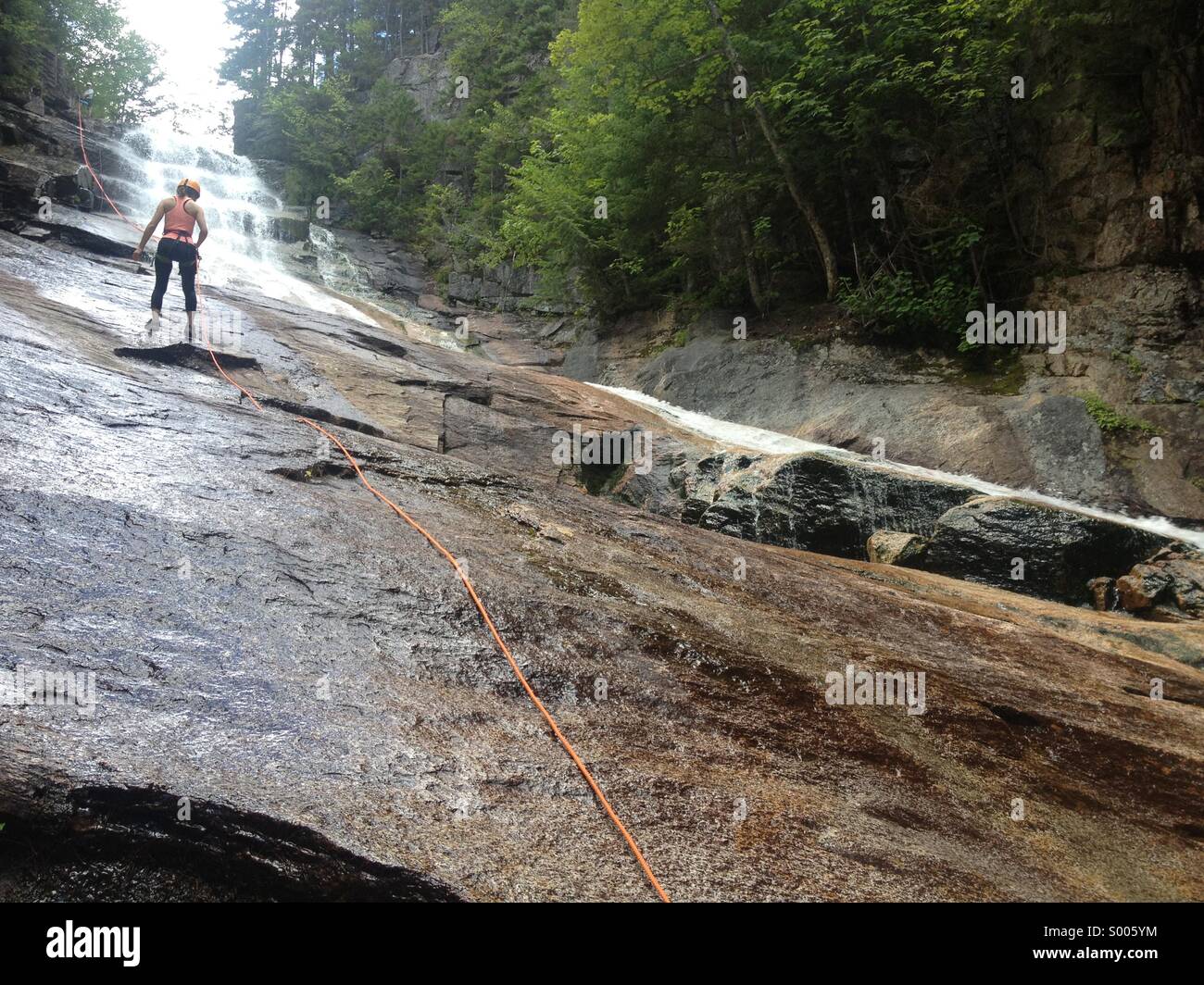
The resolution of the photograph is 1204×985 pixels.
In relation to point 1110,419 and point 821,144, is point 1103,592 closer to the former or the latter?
point 1110,419

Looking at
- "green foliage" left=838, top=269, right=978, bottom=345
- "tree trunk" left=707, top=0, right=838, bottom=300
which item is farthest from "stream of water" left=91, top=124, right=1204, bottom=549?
"tree trunk" left=707, top=0, right=838, bottom=300

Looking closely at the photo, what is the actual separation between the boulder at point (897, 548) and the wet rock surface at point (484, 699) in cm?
114

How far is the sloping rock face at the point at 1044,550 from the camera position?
26.0ft

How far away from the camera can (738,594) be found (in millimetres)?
5891

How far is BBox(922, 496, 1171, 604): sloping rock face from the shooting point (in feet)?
26.0

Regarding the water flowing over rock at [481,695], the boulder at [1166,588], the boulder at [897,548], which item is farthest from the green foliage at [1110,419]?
the water flowing over rock at [481,695]

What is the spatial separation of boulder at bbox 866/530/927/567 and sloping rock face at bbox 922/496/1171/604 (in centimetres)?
31

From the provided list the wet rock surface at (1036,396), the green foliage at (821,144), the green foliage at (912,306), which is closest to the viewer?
the wet rock surface at (1036,396)

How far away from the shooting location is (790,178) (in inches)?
567

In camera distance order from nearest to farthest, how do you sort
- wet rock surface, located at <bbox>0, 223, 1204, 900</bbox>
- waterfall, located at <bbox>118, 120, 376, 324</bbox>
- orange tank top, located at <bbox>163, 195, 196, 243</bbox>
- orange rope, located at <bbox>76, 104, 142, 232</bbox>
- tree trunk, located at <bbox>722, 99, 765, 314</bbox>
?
wet rock surface, located at <bbox>0, 223, 1204, 900</bbox> < orange tank top, located at <bbox>163, 195, 196, 243</bbox> < tree trunk, located at <bbox>722, 99, 765, 314</bbox> < orange rope, located at <bbox>76, 104, 142, 232</bbox> < waterfall, located at <bbox>118, 120, 376, 324</bbox>

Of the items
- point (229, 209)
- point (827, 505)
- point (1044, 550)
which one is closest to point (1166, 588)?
point (1044, 550)

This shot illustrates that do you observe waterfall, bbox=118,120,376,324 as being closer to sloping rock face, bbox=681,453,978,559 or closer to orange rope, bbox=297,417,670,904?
orange rope, bbox=297,417,670,904

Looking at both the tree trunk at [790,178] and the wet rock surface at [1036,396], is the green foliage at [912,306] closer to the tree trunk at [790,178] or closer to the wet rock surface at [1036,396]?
the wet rock surface at [1036,396]
